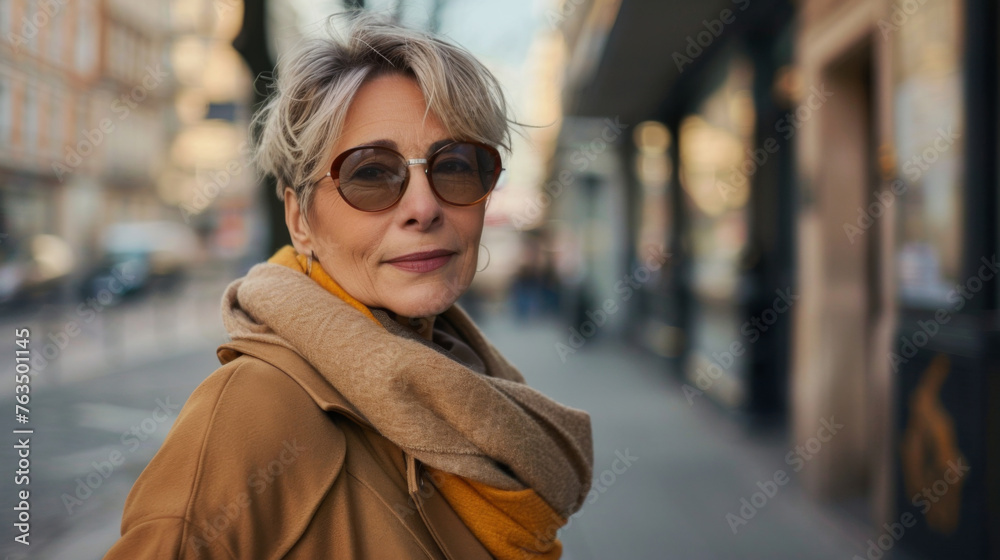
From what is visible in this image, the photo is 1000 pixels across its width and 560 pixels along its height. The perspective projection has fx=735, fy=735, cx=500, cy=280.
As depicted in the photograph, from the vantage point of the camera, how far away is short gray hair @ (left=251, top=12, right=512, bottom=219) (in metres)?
1.39

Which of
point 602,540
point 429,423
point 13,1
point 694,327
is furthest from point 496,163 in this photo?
point 694,327

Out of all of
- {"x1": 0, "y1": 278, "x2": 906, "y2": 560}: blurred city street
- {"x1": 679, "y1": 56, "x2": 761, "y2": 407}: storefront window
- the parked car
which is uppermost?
{"x1": 679, "y1": 56, "x2": 761, "y2": 407}: storefront window

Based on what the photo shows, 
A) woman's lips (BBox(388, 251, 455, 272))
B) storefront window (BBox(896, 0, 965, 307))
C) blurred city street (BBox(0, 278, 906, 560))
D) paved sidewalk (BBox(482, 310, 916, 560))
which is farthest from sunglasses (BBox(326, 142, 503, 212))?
paved sidewalk (BBox(482, 310, 916, 560))

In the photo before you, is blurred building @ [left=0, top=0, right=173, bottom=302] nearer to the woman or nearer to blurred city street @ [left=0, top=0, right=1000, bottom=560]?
blurred city street @ [left=0, top=0, right=1000, bottom=560]

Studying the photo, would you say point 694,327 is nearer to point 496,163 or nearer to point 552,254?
point 496,163

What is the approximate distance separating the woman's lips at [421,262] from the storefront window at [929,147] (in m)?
3.41

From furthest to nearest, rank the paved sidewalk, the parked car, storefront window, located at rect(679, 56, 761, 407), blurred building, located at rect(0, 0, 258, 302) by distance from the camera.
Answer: the parked car
storefront window, located at rect(679, 56, 761, 407)
blurred building, located at rect(0, 0, 258, 302)
the paved sidewalk

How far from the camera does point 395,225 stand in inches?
55.4

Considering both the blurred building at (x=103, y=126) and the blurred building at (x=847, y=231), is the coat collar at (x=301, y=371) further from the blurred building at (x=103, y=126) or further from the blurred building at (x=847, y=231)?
the blurred building at (x=103, y=126)

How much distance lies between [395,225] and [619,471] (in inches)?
212

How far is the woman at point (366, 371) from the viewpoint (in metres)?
1.14

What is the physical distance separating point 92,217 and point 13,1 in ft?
105

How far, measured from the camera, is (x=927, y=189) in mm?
4168

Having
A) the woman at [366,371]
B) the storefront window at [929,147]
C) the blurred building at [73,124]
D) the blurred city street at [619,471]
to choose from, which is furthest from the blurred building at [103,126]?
the storefront window at [929,147]
